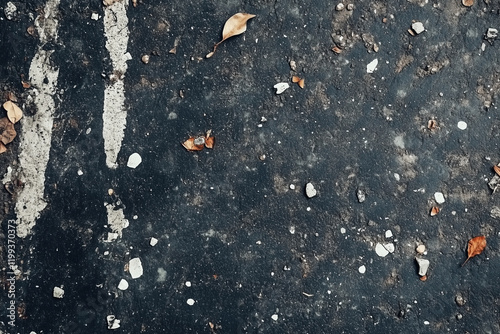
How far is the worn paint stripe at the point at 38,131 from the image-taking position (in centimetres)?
282

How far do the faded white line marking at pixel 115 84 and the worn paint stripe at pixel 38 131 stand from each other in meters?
0.32

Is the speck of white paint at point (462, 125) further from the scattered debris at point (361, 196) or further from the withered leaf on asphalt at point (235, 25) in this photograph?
the withered leaf on asphalt at point (235, 25)

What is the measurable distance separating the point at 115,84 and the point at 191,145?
1.95 ft

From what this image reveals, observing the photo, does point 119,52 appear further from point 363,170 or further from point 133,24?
point 363,170

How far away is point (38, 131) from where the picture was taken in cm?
284

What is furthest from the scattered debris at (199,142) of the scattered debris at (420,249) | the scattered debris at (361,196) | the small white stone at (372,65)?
the scattered debris at (420,249)

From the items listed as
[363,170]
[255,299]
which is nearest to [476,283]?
[363,170]

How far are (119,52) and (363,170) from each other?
5.42 feet

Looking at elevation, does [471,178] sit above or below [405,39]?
below

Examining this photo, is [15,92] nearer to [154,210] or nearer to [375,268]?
[154,210]

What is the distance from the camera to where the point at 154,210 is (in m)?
2.83

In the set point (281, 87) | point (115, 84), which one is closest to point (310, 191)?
point (281, 87)

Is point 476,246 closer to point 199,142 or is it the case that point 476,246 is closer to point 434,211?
point 434,211

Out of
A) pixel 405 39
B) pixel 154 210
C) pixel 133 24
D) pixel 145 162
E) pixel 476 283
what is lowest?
pixel 476 283
